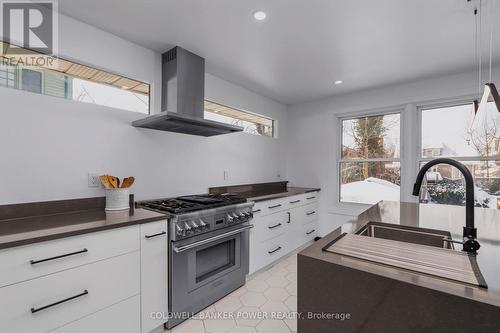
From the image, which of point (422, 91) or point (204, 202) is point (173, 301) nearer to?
point (204, 202)

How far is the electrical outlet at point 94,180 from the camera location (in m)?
1.80

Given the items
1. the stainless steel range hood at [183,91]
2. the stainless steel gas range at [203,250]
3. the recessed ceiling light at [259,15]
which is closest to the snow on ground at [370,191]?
the stainless steel gas range at [203,250]

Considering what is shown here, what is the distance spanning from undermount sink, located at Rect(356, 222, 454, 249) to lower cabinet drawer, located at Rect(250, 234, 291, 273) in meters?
1.42

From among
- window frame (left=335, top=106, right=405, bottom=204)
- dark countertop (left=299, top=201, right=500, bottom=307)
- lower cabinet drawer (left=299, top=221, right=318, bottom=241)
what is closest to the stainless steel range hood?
dark countertop (left=299, top=201, right=500, bottom=307)

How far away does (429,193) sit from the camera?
2.95 m

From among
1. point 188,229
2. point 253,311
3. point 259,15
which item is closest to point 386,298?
point 188,229

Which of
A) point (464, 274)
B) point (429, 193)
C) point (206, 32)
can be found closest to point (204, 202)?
point (206, 32)

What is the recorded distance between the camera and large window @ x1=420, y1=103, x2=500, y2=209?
8.38 feet

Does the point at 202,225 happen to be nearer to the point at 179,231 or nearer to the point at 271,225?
the point at 179,231

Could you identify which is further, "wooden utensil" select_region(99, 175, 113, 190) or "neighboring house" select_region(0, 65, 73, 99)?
"wooden utensil" select_region(99, 175, 113, 190)

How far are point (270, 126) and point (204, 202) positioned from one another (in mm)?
2267

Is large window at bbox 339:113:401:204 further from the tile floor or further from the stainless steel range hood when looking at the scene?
the stainless steel range hood

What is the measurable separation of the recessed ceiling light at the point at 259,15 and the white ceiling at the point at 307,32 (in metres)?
0.04

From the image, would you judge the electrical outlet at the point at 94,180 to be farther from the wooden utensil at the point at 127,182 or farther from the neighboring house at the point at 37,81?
the neighboring house at the point at 37,81
